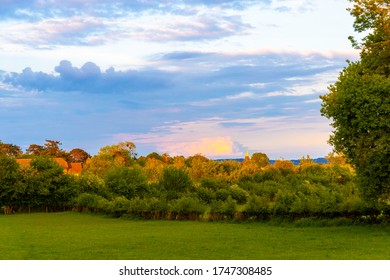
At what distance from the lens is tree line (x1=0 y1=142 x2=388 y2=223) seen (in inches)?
1186

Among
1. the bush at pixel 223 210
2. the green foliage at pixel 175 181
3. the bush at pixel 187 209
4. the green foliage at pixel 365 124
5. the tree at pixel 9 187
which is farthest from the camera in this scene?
the green foliage at pixel 175 181

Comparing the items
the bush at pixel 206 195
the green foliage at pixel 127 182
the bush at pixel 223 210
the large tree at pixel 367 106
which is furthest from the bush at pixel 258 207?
the green foliage at pixel 127 182

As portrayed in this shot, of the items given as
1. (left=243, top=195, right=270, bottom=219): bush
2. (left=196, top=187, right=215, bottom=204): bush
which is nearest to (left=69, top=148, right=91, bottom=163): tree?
(left=196, top=187, right=215, bottom=204): bush

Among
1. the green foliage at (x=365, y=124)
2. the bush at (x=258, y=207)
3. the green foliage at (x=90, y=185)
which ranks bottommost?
the bush at (x=258, y=207)

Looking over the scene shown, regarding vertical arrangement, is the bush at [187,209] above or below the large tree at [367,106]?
below

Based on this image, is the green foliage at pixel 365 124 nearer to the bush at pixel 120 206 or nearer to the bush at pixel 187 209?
the bush at pixel 187 209

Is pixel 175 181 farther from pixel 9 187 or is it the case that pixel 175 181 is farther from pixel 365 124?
pixel 365 124

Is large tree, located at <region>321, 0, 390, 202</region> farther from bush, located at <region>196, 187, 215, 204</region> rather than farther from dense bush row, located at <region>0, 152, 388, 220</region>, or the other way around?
bush, located at <region>196, 187, 215, 204</region>

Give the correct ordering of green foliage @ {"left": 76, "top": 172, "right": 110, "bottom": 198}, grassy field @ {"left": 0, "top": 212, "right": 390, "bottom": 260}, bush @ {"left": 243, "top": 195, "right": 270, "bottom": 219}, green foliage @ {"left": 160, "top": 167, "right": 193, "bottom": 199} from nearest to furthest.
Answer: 1. grassy field @ {"left": 0, "top": 212, "right": 390, "bottom": 260}
2. bush @ {"left": 243, "top": 195, "right": 270, "bottom": 219}
3. green foliage @ {"left": 160, "top": 167, "right": 193, "bottom": 199}
4. green foliage @ {"left": 76, "top": 172, "right": 110, "bottom": 198}

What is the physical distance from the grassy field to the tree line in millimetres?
1409

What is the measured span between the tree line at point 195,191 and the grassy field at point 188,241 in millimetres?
1409

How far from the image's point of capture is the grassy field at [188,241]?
18281 mm

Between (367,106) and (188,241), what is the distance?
9.22 m

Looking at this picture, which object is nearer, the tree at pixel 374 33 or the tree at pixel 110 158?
the tree at pixel 374 33
